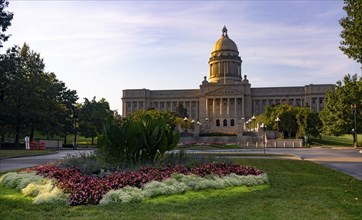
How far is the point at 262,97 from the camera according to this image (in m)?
147

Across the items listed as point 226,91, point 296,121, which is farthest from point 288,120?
point 226,91

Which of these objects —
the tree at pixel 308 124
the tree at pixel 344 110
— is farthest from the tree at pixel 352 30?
the tree at pixel 308 124

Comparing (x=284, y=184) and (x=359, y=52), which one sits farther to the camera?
(x=359, y=52)

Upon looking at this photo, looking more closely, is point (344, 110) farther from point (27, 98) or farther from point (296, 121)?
point (27, 98)

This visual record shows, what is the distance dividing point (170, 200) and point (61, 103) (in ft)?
212

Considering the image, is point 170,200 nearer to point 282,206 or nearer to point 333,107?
point 282,206

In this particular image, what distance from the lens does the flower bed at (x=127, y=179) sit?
9.84 meters

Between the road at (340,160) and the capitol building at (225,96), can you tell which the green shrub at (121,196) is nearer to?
the road at (340,160)

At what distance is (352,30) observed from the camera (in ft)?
64.2

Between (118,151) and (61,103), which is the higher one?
(61,103)

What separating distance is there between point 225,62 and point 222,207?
14469 cm

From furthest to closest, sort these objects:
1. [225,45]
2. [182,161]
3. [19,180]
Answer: [225,45]
[182,161]
[19,180]

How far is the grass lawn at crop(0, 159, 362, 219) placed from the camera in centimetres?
804

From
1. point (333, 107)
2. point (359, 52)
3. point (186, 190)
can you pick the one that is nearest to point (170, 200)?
point (186, 190)
